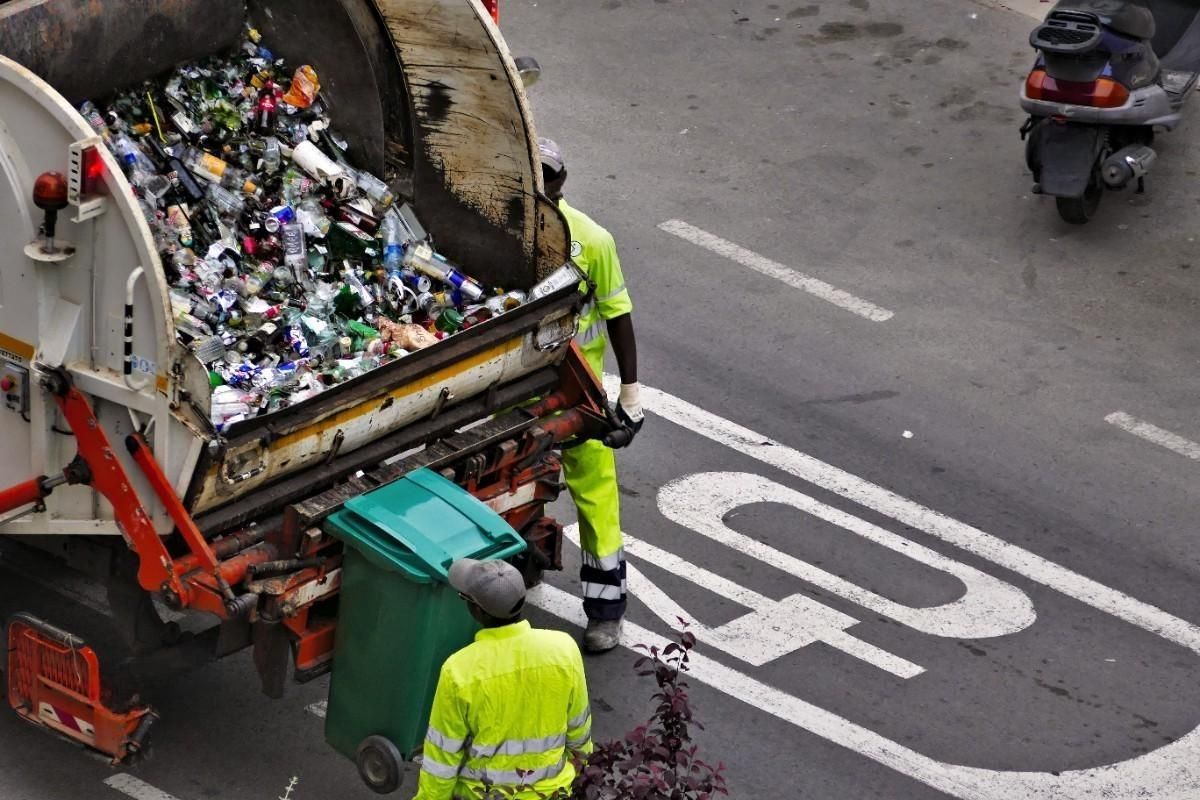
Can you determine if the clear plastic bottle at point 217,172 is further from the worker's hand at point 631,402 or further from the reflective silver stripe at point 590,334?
the worker's hand at point 631,402

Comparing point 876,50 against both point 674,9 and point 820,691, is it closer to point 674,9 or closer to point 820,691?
point 674,9

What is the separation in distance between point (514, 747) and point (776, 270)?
5.31 m

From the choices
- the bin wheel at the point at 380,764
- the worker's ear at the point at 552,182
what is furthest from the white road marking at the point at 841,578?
the bin wheel at the point at 380,764

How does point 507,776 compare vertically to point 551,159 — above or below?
below

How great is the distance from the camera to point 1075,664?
748 centimetres

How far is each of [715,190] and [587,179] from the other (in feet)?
2.25

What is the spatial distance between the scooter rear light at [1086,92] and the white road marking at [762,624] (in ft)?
11.9

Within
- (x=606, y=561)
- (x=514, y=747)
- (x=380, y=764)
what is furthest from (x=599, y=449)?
(x=514, y=747)

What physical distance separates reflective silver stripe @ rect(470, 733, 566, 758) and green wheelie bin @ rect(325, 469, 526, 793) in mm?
717

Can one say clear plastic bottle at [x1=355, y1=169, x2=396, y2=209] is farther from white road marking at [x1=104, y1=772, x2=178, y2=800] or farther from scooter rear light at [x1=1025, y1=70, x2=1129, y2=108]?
scooter rear light at [x1=1025, y1=70, x2=1129, y2=108]

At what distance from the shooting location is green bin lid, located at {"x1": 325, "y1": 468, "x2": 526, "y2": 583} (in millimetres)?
5898

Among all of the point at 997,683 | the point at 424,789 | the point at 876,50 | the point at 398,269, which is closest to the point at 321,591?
the point at 424,789

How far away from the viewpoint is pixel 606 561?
7.38 metres

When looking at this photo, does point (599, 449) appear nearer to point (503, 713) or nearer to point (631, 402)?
point (631, 402)
